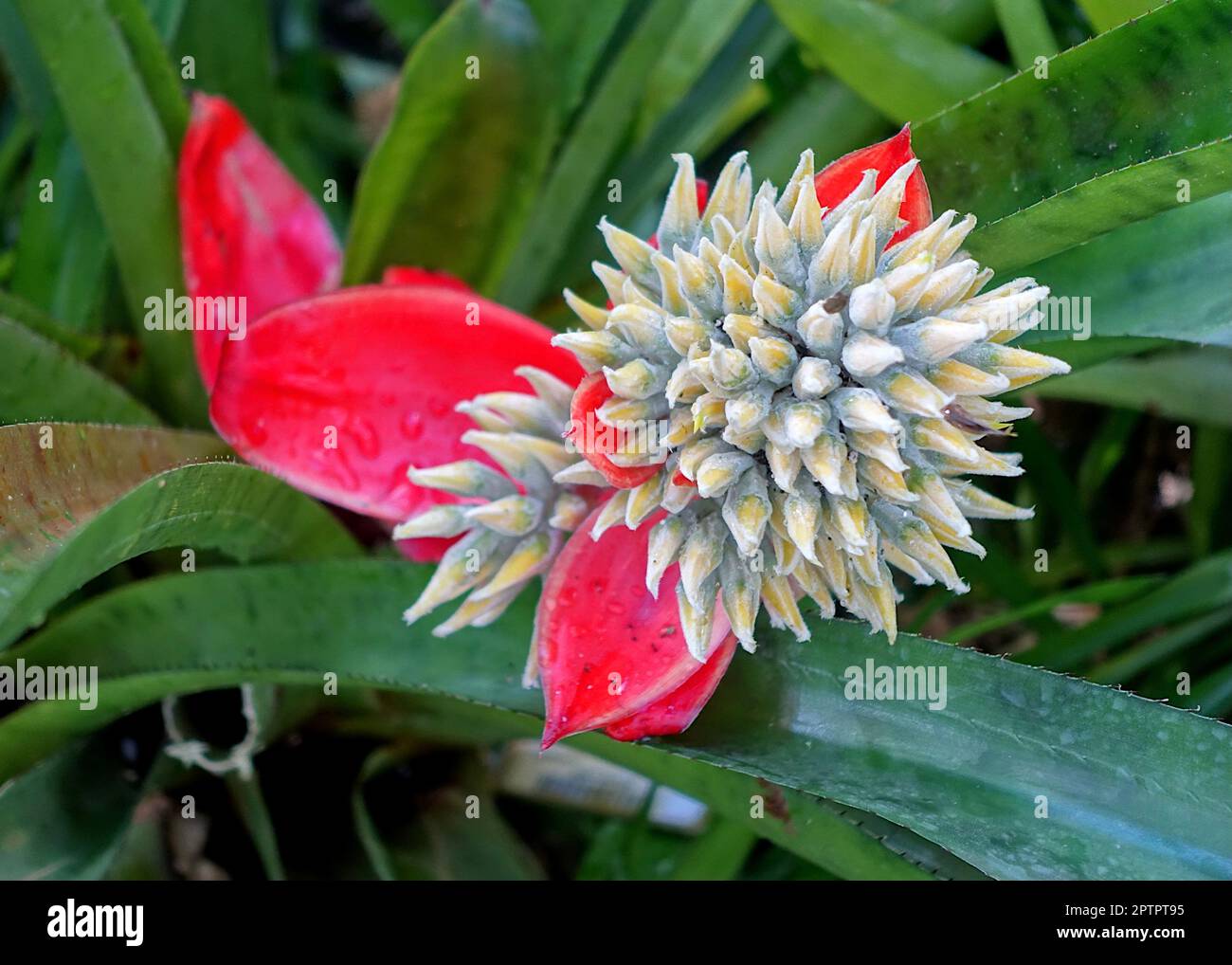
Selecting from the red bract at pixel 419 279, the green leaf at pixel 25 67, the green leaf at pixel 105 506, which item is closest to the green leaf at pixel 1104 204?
the red bract at pixel 419 279

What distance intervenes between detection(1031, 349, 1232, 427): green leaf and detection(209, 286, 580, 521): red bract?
60 centimetres

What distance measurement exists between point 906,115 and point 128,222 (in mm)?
747

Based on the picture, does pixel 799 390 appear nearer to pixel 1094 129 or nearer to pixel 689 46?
pixel 1094 129

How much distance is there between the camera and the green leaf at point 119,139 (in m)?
0.94

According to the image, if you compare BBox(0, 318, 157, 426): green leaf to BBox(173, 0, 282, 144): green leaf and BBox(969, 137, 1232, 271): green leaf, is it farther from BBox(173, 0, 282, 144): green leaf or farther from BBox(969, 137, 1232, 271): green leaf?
BBox(969, 137, 1232, 271): green leaf

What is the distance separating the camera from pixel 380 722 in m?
1.15

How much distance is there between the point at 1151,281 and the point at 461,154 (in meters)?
0.64

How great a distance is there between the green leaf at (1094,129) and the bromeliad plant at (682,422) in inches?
4.4

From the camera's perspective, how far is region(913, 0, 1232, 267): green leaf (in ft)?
2.35

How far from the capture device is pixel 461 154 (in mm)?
1086

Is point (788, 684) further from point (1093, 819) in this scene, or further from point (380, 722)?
point (380, 722)

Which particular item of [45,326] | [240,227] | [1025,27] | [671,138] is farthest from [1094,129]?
[45,326]

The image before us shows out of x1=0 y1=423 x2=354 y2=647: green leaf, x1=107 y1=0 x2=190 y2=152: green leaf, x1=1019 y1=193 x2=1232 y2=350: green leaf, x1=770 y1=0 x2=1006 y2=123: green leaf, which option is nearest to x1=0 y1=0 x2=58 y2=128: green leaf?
x1=107 y1=0 x2=190 y2=152: green leaf

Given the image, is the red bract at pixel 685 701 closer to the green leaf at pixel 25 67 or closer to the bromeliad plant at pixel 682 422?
A: the bromeliad plant at pixel 682 422
